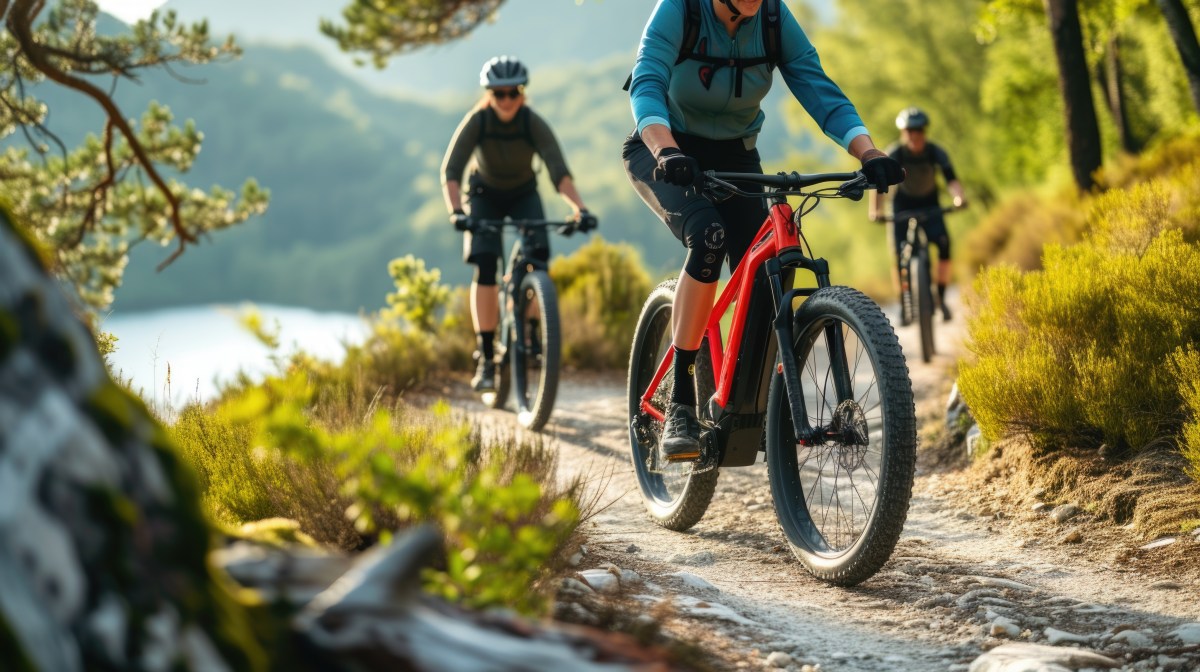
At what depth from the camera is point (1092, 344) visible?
525cm

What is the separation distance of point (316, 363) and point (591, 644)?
27.2 ft

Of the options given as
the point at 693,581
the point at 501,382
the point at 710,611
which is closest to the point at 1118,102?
the point at 501,382

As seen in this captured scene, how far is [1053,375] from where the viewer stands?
17.3 ft

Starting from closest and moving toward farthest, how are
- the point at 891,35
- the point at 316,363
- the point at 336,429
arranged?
the point at 336,429, the point at 316,363, the point at 891,35

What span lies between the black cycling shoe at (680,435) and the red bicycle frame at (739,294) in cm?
16

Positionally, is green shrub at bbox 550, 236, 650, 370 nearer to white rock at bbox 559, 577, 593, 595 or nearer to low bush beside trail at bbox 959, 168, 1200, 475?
low bush beside trail at bbox 959, 168, 1200, 475

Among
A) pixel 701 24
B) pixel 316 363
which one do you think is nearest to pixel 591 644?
pixel 701 24

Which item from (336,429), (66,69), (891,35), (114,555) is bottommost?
(114,555)

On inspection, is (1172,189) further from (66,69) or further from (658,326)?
(66,69)

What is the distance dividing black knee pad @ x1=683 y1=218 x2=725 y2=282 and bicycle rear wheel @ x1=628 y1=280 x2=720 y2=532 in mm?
591

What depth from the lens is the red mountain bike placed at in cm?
349

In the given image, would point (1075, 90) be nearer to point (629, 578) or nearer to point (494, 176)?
point (494, 176)

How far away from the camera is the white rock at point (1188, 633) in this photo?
3225 mm

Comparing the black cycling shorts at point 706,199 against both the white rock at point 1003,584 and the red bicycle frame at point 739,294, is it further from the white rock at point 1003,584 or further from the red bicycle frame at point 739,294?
the white rock at point 1003,584
